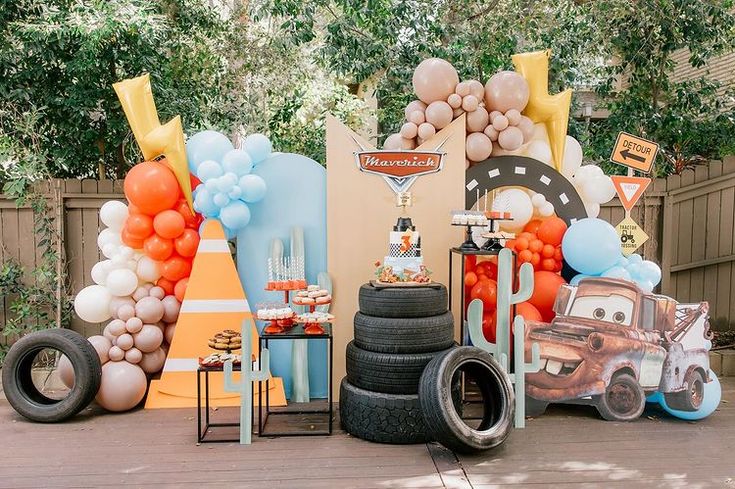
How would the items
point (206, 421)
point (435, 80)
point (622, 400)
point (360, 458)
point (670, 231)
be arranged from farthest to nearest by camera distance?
point (670, 231) < point (435, 80) < point (622, 400) < point (206, 421) < point (360, 458)

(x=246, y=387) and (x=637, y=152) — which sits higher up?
(x=637, y=152)

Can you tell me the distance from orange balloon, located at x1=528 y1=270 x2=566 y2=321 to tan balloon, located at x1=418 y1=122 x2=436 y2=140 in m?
1.38

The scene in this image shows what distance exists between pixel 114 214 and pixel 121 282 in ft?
Result: 1.82

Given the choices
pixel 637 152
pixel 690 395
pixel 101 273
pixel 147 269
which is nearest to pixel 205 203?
pixel 147 269

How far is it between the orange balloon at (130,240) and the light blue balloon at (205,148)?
0.68 meters

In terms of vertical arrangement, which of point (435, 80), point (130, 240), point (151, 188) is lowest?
point (130, 240)

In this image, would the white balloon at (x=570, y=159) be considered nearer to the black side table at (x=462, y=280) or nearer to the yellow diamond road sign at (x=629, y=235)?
the yellow diamond road sign at (x=629, y=235)

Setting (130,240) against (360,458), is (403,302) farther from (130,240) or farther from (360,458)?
(130,240)

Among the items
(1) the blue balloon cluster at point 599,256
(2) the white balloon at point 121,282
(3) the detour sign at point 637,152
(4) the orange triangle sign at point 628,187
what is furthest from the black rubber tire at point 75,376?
(3) the detour sign at point 637,152

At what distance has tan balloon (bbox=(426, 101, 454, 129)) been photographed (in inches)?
185

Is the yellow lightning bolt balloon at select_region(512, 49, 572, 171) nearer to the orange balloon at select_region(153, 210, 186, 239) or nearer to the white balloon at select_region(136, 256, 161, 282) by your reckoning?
the orange balloon at select_region(153, 210, 186, 239)

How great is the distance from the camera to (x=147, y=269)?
15.1 feet

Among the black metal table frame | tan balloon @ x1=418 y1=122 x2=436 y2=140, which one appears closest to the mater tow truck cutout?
tan balloon @ x1=418 y1=122 x2=436 y2=140

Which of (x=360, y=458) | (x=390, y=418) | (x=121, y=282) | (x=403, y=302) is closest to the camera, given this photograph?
(x=360, y=458)
